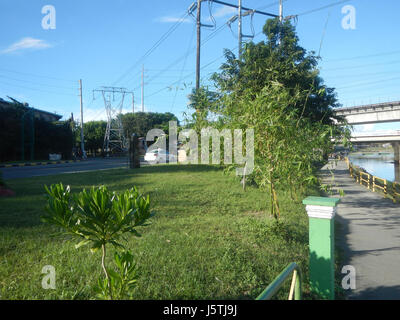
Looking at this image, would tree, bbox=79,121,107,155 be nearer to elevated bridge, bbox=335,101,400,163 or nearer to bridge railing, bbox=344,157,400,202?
elevated bridge, bbox=335,101,400,163

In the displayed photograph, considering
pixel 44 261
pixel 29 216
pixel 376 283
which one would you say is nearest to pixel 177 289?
pixel 44 261

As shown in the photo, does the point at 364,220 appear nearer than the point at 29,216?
No

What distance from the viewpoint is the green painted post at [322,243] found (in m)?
3.43

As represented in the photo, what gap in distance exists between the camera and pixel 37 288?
3.38m

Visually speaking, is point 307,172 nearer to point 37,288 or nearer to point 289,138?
point 289,138

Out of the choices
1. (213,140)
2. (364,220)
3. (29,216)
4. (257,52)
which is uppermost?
(257,52)

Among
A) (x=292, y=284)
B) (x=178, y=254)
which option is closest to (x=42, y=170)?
(x=178, y=254)

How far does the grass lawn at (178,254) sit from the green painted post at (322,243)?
1.62 feet

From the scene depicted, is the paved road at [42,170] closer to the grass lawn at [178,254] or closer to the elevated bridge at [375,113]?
the grass lawn at [178,254]

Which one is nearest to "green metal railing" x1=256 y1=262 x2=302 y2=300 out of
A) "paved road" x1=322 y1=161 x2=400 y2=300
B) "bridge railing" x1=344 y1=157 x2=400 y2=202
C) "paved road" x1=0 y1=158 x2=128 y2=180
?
"paved road" x1=322 y1=161 x2=400 y2=300

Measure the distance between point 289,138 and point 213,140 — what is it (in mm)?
1423

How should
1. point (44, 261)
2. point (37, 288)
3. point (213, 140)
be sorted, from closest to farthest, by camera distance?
point (37, 288) < point (44, 261) < point (213, 140)

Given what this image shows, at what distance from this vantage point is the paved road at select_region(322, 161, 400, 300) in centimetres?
418

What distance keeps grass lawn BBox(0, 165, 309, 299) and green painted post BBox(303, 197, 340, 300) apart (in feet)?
1.62
